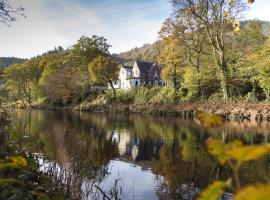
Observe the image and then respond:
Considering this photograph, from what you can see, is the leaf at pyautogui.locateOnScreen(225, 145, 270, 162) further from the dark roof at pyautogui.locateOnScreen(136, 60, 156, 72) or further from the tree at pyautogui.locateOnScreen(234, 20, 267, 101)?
the dark roof at pyautogui.locateOnScreen(136, 60, 156, 72)

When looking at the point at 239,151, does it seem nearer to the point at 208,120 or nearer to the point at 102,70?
the point at 208,120

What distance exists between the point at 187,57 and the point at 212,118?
1799 inches

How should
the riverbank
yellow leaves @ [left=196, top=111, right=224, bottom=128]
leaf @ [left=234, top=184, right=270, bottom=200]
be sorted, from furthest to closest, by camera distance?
the riverbank, yellow leaves @ [left=196, top=111, right=224, bottom=128], leaf @ [left=234, top=184, right=270, bottom=200]

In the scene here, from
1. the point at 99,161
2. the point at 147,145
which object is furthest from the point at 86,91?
the point at 99,161

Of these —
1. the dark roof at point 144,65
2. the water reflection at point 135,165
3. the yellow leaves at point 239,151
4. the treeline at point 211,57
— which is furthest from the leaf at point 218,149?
the dark roof at point 144,65

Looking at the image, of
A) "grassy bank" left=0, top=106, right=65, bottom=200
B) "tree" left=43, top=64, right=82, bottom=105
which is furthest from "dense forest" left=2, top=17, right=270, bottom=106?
"grassy bank" left=0, top=106, right=65, bottom=200

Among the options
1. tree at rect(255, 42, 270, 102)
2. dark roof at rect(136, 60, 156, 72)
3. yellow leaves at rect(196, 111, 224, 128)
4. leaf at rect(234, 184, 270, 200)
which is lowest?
leaf at rect(234, 184, 270, 200)

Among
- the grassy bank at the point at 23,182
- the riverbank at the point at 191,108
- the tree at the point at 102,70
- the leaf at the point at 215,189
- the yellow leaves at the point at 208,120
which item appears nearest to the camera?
the leaf at the point at 215,189

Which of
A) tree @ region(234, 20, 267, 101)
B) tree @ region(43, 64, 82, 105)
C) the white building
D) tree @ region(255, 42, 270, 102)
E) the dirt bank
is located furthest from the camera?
the white building

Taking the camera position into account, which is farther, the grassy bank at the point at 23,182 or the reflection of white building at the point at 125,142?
the reflection of white building at the point at 125,142

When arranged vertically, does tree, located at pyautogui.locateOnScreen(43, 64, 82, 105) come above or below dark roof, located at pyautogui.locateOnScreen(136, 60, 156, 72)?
below

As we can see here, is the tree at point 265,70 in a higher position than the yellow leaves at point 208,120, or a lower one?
higher

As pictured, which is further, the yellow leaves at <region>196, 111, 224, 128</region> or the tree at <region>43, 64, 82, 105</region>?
the tree at <region>43, 64, 82, 105</region>

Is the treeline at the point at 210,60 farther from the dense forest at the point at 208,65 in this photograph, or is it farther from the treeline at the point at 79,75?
the treeline at the point at 79,75
